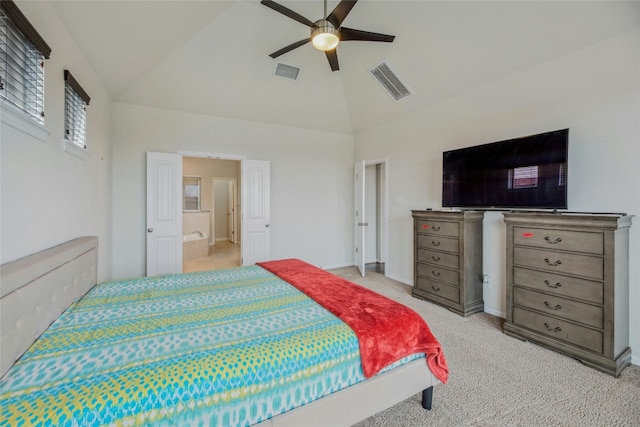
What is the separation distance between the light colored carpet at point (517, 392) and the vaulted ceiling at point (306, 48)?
111 inches

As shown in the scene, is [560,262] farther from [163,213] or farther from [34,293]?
[163,213]

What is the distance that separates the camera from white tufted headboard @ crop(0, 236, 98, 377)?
3.75 feet

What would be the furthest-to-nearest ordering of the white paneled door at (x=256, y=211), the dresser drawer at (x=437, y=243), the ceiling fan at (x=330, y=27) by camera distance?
the white paneled door at (x=256, y=211) → the dresser drawer at (x=437, y=243) → the ceiling fan at (x=330, y=27)

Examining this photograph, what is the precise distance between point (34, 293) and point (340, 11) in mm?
2778

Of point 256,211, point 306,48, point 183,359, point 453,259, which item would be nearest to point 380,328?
point 183,359

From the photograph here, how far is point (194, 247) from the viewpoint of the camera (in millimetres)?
6488

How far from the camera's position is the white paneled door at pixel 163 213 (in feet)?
12.9

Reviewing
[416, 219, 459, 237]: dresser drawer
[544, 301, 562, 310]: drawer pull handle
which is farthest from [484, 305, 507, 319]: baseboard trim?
[416, 219, 459, 237]: dresser drawer

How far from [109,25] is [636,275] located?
493 centimetres

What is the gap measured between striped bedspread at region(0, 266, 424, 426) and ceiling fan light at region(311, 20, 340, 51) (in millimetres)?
2245

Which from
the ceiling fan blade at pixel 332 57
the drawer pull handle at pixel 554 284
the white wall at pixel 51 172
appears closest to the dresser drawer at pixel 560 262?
the drawer pull handle at pixel 554 284

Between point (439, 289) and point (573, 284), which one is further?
point (439, 289)

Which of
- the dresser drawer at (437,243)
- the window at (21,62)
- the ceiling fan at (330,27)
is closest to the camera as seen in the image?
the window at (21,62)

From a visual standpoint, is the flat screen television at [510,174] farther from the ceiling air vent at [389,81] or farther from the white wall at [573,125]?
the ceiling air vent at [389,81]
